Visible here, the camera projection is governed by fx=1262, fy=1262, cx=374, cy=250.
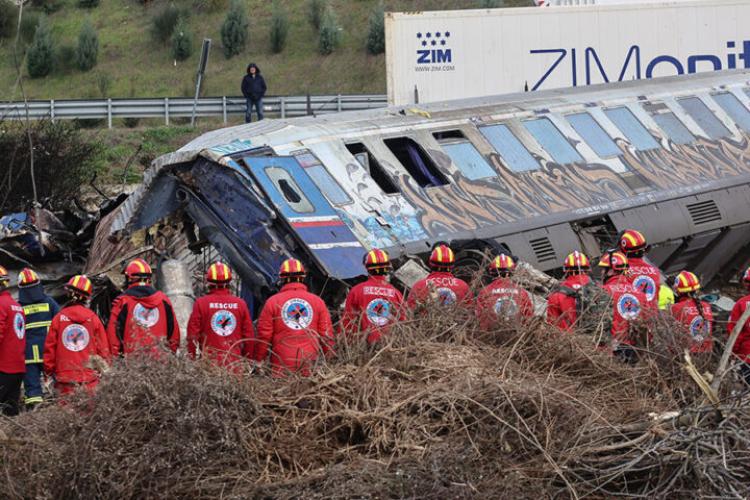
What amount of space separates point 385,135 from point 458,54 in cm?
1347

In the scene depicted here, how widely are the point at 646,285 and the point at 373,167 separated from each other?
3.79 meters

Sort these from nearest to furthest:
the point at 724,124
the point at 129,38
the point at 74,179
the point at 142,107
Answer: the point at 724,124
the point at 74,179
the point at 142,107
the point at 129,38

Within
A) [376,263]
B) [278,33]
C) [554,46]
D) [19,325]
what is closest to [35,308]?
[19,325]

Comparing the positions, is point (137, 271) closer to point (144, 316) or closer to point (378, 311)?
point (144, 316)

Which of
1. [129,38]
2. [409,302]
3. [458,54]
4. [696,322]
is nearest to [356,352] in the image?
[409,302]

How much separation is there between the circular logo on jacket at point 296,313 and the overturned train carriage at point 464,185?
7.04 ft

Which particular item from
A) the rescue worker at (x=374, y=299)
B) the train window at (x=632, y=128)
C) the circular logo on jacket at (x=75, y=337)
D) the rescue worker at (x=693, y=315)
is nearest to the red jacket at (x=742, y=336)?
the rescue worker at (x=693, y=315)

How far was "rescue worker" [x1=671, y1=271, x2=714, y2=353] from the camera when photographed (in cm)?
977

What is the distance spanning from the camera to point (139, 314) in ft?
35.6

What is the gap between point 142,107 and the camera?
32875 millimetres

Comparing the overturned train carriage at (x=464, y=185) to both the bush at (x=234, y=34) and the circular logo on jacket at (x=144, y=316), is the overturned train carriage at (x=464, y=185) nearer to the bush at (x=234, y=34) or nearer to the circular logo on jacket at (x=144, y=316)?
the circular logo on jacket at (x=144, y=316)

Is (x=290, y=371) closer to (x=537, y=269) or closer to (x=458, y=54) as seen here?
(x=537, y=269)

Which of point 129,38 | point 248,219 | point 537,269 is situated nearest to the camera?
point 248,219

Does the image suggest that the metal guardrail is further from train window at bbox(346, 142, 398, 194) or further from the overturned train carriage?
train window at bbox(346, 142, 398, 194)
